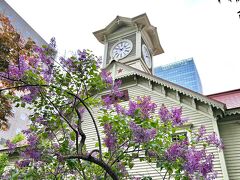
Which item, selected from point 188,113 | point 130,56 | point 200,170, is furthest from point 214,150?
point 130,56

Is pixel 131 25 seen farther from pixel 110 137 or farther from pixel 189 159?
pixel 189 159

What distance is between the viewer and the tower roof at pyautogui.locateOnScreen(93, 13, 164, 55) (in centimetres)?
1658

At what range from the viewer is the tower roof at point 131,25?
16.6 metres

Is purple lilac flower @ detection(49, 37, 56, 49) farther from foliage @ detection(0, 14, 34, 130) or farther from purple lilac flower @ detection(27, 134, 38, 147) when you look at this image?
foliage @ detection(0, 14, 34, 130)

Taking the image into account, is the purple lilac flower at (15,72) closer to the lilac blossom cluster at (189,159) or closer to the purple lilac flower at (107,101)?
the purple lilac flower at (107,101)

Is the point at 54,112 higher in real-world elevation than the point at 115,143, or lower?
higher

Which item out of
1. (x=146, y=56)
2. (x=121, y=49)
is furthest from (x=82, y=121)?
(x=146, y=56)

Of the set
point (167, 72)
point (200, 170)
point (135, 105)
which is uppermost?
point (167, 72)

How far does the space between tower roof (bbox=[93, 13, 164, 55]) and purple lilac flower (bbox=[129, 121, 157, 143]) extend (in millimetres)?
13195

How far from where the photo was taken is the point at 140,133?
175 inches

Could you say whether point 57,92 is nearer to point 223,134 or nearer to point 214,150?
point 214,150

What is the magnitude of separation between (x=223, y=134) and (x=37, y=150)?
7.58 meters

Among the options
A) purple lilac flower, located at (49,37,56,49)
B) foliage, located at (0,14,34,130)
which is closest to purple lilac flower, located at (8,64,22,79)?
purple lilac flower, located at (49,37,56,49)

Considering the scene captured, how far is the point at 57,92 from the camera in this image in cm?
504
